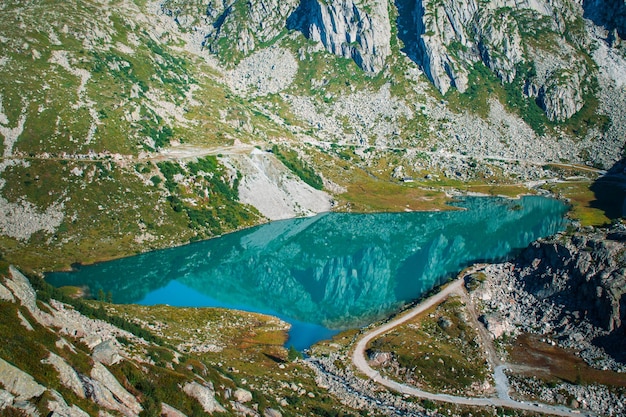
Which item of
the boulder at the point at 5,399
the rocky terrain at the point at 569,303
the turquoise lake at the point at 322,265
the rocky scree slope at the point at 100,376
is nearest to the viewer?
the boulder at the point at 5,399

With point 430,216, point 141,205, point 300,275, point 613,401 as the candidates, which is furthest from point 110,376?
point 430,216

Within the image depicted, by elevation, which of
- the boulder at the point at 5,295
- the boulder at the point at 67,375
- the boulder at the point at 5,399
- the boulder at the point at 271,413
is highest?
the boulder at the point at 5,295

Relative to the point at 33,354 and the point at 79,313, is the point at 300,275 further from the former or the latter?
the point at 33,354

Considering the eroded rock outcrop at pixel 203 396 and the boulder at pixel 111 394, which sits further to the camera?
the eroded rock outcrop at pixel 203 396

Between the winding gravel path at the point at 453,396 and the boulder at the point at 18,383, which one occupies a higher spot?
the boulder at the point at 18,383

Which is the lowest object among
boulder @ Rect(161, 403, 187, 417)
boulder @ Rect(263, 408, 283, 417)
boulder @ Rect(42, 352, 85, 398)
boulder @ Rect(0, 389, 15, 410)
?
boulder @ Rect(263, 408, 283, 417)

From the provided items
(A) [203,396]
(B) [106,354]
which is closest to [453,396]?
(A) [203,396]

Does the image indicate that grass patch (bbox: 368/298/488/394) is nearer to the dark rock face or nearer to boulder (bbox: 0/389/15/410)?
the dark rock face

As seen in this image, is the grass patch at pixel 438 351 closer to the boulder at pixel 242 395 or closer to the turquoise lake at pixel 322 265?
the turquoise lake at pixel 322 265

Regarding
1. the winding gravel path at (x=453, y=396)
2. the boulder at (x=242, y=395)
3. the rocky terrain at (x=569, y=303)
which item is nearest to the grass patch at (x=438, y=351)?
the winding gravel path at (x=453, y=396)

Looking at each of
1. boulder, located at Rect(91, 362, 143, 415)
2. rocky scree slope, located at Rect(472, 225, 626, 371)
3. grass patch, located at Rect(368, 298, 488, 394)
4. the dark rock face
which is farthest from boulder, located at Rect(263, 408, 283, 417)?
the dark rock face
